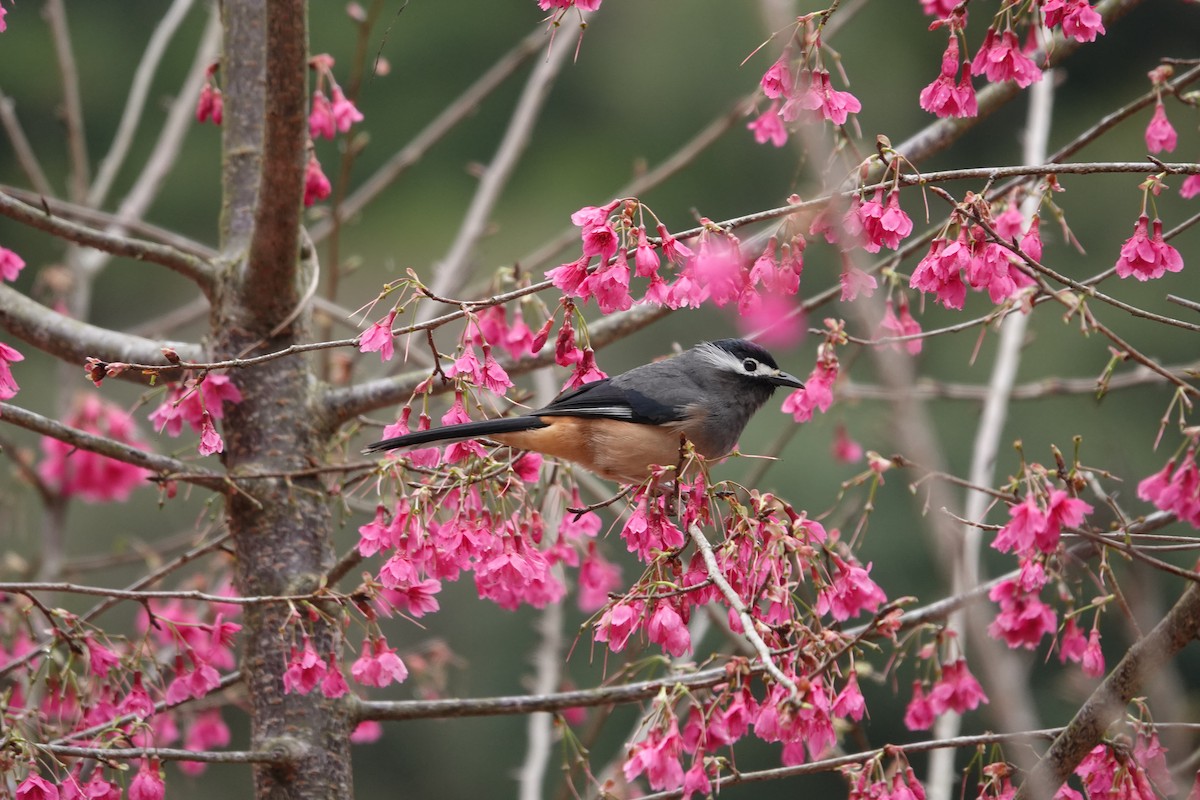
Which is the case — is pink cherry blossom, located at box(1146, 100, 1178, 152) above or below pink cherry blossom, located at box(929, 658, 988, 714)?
above

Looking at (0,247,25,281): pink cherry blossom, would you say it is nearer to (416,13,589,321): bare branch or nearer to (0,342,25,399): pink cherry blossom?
(0,342,25,399): pink cherry blossom

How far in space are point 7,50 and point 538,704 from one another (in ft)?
41.3

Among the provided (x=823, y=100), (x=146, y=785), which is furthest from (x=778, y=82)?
(x=146, y=785)

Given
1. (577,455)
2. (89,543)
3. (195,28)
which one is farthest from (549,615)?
(195,28)

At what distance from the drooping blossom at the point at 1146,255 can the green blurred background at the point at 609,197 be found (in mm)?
6452

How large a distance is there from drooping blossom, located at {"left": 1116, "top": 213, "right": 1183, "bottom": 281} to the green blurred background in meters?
6.45

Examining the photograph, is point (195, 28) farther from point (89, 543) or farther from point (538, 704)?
point (538, 704)

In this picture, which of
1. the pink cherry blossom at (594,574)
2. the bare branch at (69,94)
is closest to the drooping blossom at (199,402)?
the pink cherry blossom at (594,574)

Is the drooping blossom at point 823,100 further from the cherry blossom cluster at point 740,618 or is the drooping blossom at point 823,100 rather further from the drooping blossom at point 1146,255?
the cherry blossom cluster at point 740,618

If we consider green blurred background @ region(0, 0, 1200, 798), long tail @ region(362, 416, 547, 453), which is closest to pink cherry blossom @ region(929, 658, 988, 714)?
long tail @ region(362, 416, 547, 453)

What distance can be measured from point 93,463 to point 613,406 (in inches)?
106

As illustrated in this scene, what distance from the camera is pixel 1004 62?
2781 mm

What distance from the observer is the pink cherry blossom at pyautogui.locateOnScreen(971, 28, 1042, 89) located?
9.09 ft

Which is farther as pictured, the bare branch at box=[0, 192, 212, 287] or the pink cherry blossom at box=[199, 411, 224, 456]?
the bare branch at box=[0, 192, 212, 287]
